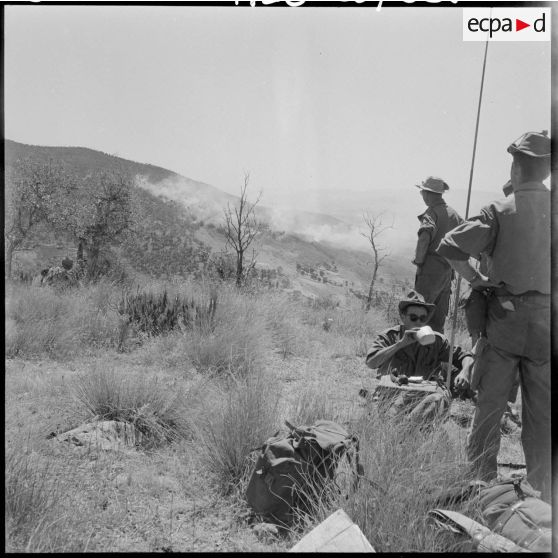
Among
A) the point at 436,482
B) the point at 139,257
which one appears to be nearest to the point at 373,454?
the point at 436,482

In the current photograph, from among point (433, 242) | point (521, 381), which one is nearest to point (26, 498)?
point (521, 381)

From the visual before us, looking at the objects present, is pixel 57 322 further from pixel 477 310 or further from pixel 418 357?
pixel 477 310

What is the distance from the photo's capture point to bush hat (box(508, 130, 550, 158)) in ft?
9.00

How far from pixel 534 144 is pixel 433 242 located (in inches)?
108

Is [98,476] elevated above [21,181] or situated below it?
below

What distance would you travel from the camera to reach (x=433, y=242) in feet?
18.0

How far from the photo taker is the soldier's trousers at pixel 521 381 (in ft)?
9.09

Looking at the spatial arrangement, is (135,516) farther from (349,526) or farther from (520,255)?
(520,255)

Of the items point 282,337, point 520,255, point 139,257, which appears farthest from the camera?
point 139,257

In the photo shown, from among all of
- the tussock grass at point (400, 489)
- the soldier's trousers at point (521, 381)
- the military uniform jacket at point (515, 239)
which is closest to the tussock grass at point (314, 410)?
the tussock grass at point (400, 489)

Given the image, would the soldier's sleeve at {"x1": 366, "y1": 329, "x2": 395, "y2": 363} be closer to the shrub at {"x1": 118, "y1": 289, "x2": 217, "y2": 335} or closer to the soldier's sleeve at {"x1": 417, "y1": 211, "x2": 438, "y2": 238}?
the soldier's sleeve at {"x1": 417, "y1": 211, "x2": 438, "y2": 238}

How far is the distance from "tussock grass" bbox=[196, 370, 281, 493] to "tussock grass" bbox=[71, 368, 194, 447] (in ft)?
1.12

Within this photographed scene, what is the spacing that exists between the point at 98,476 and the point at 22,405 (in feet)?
4.34

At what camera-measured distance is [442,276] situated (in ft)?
18.2
